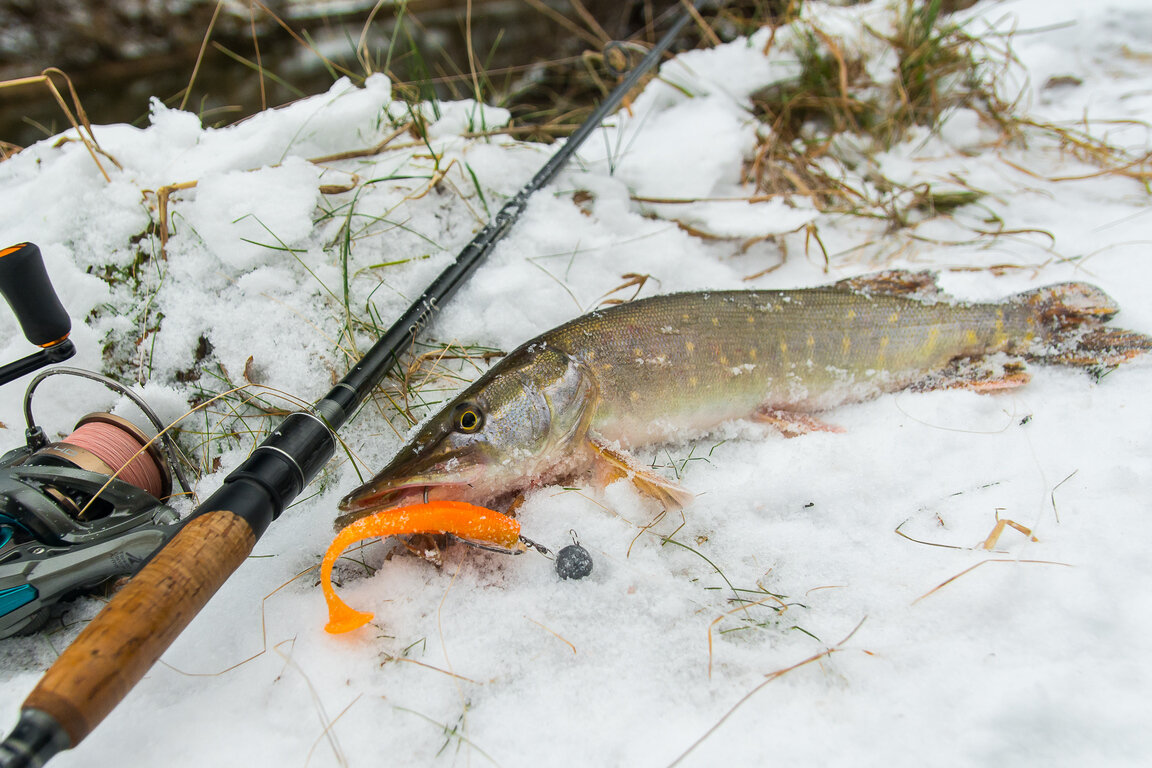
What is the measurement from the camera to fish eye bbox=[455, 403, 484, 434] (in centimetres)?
205

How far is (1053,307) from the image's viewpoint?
2625mm

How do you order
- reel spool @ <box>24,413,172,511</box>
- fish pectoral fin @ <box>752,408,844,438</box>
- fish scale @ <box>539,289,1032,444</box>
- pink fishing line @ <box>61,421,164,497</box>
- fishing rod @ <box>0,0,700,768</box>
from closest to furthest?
fishing rod @ <box>0,0,700,768</box>, reel spool @ <box>24,413,172,511</box>, pink fishing line @ <box>61,421,164,497</box>, fish scale @ <box>539,289,1032,444</box>, fish pectoral fin @ <box>752,408,844,438</box>

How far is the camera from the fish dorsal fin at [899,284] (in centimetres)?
269

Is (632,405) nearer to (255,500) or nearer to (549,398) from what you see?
(549,398)

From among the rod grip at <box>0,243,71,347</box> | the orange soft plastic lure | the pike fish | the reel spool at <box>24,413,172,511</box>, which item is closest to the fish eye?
the pike fish

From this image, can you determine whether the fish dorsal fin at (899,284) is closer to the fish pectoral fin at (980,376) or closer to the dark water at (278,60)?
the fish pectoral fin at (980,376)

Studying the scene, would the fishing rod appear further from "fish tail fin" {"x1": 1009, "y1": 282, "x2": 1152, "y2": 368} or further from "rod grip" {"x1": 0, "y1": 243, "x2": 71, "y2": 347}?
"fish tail fin" {"x1": 1009, "y1": 282, "x2": 1152, "y2": 368}

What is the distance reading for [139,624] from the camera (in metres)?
1.28

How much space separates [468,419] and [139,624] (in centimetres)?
103

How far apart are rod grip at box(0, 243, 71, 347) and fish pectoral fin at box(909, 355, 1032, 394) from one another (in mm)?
3087

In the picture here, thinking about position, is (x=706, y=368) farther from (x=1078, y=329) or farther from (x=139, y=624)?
(x=139, y=624)

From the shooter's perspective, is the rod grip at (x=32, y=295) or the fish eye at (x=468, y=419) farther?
the fish eye at (x=468, y=419)

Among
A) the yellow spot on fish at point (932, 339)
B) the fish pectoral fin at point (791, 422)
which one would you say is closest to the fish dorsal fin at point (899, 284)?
the yellow spot on fish at point (932, 339)

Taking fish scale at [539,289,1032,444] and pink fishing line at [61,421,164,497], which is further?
fish scale at [539,289,1032,444]
